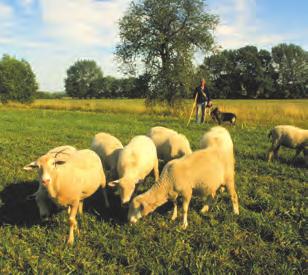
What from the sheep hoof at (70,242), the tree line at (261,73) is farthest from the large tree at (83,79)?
the sheep hoof at (70,242)

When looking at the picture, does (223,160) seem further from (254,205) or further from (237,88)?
(237,88)

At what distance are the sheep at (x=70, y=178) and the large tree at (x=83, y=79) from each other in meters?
104

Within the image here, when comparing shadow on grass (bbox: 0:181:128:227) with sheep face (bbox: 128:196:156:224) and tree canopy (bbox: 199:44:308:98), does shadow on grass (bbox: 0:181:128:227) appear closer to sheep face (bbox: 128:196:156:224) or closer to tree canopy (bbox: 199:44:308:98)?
sheep face (bbox: 128:196:156:224)

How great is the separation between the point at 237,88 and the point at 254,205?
7514cm

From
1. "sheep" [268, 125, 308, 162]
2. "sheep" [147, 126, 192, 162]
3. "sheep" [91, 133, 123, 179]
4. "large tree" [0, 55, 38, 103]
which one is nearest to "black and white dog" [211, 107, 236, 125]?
"sheep" [268, 125, 308, 162]

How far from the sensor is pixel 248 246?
4.93m

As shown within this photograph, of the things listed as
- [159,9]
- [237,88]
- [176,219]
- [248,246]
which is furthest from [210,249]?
[237,88]

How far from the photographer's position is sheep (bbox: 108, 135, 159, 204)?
6.23 meters

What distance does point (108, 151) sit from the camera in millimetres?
8086

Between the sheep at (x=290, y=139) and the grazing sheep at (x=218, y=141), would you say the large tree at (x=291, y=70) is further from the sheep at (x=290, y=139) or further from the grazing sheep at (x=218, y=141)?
the grazing sheep at (x=218, y=141)

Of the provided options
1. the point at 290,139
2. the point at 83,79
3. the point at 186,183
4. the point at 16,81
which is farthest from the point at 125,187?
the point at 83,79

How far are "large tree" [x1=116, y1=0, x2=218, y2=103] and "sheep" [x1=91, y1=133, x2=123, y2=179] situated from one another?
2050cm

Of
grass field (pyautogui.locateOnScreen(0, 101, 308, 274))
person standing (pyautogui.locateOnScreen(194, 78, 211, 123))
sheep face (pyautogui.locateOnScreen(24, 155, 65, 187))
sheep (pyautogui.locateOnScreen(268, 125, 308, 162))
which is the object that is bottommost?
grass field (pyautogui.locateOnScreen(0, 101, 308, 274))

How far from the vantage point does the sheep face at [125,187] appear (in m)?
6.16
